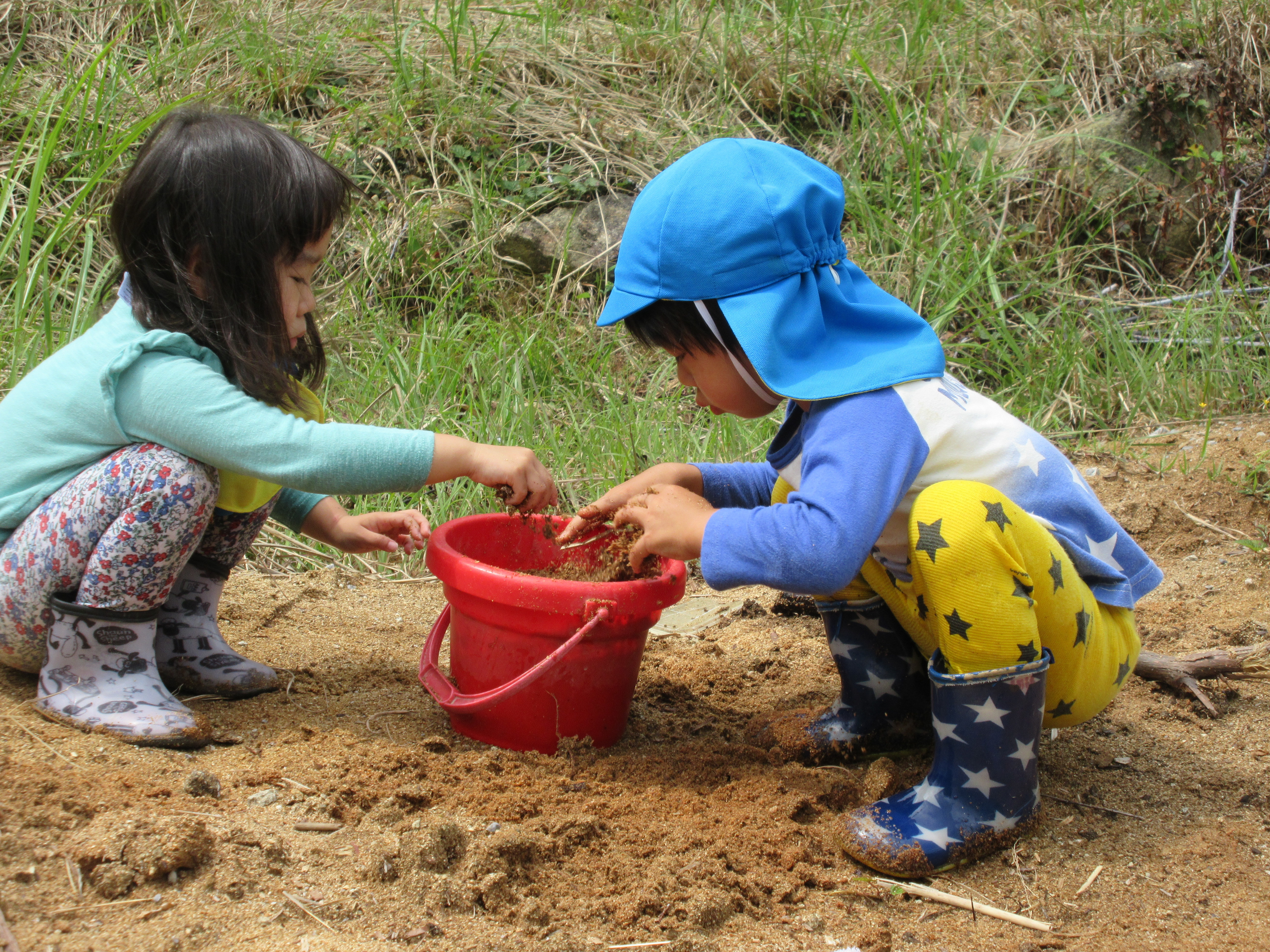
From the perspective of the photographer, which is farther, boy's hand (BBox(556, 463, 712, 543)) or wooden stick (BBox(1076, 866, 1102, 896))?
boy's hand (BBox(556, 463, 712, 543))

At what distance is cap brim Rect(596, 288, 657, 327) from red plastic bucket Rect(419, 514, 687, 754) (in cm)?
42

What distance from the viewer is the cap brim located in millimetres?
1619

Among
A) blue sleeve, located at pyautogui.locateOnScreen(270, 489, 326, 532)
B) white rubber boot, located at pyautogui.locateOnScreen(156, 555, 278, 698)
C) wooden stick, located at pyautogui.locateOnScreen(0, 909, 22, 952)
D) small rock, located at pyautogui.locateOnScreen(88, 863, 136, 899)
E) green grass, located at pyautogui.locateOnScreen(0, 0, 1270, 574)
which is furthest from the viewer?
green grass, located at pyautogui.locateOnScreen(0, 0, 1270, 574)

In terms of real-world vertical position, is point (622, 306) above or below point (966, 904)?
above

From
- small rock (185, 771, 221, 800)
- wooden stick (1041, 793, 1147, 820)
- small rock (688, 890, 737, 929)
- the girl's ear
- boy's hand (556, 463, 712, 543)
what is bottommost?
wooden stick (1041, 793, 1147, 820)

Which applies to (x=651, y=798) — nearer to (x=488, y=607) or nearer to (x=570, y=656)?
(x=570, y=656)

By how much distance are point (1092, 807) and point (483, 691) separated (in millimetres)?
1035

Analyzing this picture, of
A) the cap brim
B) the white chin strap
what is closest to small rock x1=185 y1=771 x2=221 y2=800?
the cap brim

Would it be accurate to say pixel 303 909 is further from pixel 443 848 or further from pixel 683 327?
pixel 683 327

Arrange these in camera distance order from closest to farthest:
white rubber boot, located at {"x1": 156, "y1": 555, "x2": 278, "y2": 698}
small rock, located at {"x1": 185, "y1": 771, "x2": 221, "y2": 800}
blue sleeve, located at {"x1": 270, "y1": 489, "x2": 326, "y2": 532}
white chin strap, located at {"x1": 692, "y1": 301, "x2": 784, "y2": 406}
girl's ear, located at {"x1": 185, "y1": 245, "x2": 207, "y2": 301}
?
small rock, located at {"x1": 185, "y1": 771, "x2": 221, "y2": 800}
white chin strap, located at {"x1": 692, "y1": 301, "x2": 784, "y2": 406}
girl's ear, located at {"x1": 185, "y1": 245, "x2": 207, "y2": 301}
white rubber boot, located at {"x1": 156, "y1": 555, "x2": 278, "y2": 698}
blue sleeve, located at {"x1": 270, "y1": 489, "x2": 326, "y2": 532}

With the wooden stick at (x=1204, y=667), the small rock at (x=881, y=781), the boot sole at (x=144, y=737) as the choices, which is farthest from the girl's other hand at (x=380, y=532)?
the wooden stick at (x=1204, y=667)

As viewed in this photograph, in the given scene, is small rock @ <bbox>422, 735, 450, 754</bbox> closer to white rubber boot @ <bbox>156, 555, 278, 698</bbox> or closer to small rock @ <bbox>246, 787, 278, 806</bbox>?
small rock @ <bbox>246, 787, 278, 806</bbox>

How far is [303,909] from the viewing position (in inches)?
49.1

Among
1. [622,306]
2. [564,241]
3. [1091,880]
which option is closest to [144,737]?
[622,306]
